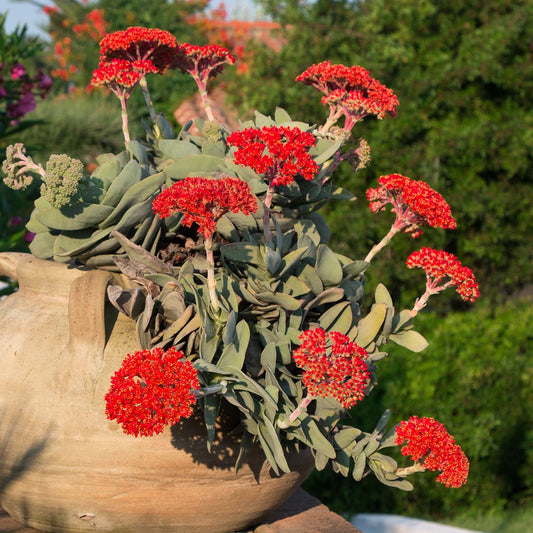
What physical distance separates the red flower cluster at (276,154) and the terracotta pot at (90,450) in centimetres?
54

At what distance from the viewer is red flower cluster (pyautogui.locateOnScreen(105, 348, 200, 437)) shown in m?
1.55

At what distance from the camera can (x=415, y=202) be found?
200 cm

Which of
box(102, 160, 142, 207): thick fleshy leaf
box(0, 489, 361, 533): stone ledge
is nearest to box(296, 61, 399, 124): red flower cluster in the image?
box(102, 160, 142, 207): thick fleshy leaf

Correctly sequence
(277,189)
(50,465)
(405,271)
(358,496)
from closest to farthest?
(50,465) < (277,189) < (358,496) < (405,271)

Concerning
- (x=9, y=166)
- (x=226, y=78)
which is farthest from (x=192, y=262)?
(x=226, y=78)

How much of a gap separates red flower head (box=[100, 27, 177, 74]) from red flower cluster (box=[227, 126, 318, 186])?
Result: 0.61 meters

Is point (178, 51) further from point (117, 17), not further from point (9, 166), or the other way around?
point (117, 17)

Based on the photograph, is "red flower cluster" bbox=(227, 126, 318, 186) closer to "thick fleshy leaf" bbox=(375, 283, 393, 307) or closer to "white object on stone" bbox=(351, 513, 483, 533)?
"thick fleshy leaf" bbox=(375, 283, 393, 307)

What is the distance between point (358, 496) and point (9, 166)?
10.8ft

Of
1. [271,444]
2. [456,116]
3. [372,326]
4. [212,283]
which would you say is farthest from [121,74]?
[456,116]

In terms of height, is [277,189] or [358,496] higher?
[277,189]

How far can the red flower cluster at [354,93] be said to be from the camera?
2.21 m

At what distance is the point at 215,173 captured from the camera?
6.82 feet

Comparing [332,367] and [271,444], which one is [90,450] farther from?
[332,367]
